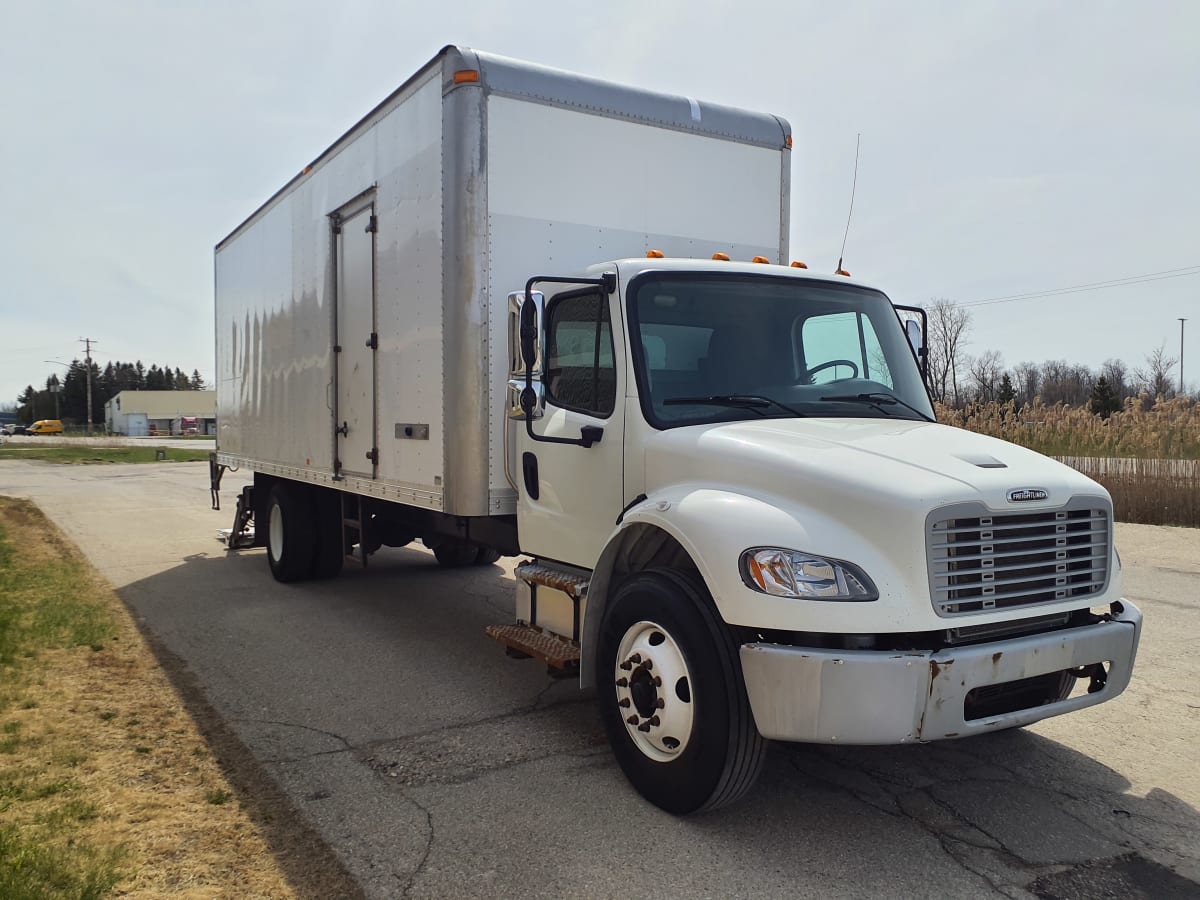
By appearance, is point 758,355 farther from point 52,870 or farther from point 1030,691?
point 52,870

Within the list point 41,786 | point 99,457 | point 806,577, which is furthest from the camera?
point 99,457

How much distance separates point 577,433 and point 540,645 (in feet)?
3.91

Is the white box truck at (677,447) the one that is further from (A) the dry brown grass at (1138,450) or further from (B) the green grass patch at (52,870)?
(A) the dry brown grass at (1138,450)

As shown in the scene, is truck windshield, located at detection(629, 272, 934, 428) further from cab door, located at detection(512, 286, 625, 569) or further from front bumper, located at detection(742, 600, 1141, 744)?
front bumper, located at detection(742, 600, 1141, 744)

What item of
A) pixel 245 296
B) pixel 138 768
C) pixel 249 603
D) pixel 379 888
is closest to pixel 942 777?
pixel 379 888

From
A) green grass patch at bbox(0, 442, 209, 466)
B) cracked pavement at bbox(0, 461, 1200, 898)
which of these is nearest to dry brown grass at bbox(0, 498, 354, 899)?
cracked pavement at bbox(0, 461, 1200, 898)

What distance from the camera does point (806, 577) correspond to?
3.45 meters

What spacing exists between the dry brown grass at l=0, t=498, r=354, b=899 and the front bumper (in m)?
1.74

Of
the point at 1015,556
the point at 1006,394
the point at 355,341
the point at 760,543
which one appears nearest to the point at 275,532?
the point at 355,341

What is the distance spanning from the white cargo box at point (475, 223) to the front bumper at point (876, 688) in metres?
2.57

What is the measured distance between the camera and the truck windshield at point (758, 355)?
14.8 ft

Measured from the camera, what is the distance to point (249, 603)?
884 cm

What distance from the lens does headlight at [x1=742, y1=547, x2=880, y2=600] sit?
3.42 metres

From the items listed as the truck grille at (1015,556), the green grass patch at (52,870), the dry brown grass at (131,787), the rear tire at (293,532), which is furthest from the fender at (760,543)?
the rear tire at (293,532)
